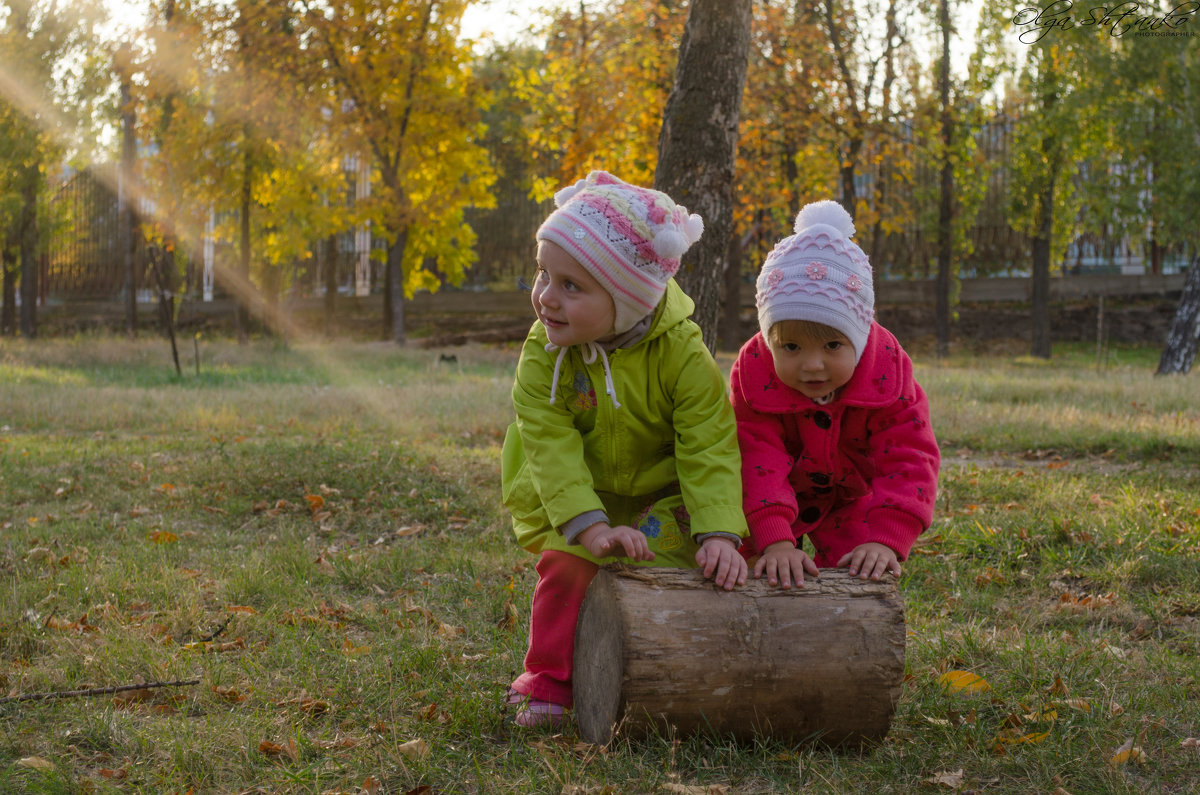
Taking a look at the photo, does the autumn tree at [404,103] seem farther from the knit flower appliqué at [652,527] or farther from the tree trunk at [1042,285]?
the knit flower appliqué at [652,527]

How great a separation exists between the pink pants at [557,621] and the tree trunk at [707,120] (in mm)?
3025

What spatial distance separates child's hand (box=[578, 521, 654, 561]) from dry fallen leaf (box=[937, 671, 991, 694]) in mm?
1210

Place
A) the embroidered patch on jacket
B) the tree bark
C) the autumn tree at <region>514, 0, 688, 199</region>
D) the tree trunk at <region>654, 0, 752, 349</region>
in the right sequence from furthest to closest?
the tree bark
the autumn tree at <region>514, 0, 688, 199</region>
the tree trunk at <region>654, 0, 752, 349</region>
the embroidered patch on jacket

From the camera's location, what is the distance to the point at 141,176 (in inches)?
880

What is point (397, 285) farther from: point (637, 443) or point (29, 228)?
point (637, 443)

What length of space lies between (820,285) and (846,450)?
0.64 meters

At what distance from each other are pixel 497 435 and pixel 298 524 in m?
3.17

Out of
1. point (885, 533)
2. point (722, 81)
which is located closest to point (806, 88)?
point (722, 81)

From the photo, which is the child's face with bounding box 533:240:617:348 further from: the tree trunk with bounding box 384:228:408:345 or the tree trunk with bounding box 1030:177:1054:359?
the tree trunk with bounding box 1030:177:1054:359

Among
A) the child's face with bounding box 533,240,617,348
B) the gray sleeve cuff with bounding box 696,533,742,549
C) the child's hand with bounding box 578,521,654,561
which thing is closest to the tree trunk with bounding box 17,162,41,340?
the child's face with bounding box 533,240,617,348

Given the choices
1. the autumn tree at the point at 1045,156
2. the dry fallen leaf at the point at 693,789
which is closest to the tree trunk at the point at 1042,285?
the autumn tree at the point at 1045,156

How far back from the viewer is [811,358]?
9.84ft

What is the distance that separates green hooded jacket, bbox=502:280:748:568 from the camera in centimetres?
304

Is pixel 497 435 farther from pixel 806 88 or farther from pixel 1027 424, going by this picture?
pixel 806 88
